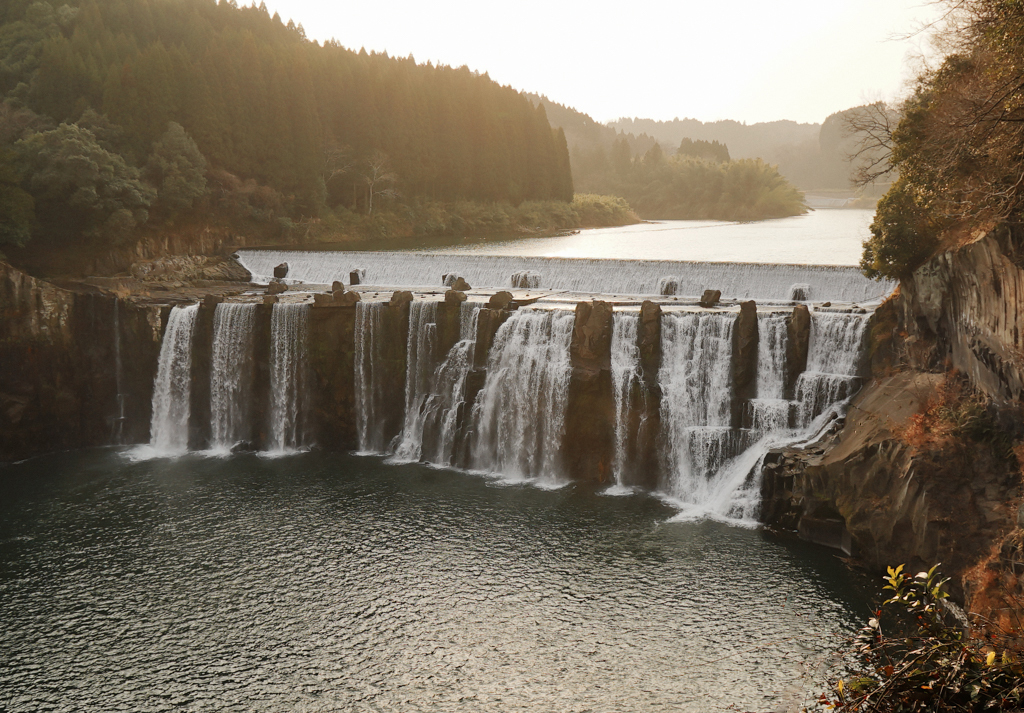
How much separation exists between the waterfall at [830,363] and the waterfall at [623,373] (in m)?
6.27

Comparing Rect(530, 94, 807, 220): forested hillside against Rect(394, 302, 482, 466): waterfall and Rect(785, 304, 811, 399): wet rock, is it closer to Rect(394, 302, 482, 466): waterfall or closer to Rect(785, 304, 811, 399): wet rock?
Rect(394, 302, 482, 466): waterfall

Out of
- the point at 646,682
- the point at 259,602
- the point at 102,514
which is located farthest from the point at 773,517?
the point at 102,514

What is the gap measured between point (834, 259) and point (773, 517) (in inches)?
1230

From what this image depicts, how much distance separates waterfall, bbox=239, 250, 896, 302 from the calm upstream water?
9552 mm

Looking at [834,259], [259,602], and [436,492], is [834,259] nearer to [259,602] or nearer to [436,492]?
[436,492]

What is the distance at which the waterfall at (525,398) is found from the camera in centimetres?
3033

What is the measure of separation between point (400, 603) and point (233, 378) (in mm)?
19355

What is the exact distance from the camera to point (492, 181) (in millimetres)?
90812

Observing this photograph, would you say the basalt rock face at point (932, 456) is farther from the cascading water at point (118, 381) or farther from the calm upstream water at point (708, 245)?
the cascading water at point (118, 381)

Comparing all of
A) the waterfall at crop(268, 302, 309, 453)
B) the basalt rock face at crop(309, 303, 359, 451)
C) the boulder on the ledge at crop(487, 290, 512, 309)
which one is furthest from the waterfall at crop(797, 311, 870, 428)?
the waterfall at crop(268, 302, 309, 453)

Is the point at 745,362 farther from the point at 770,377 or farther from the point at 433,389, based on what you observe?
the point at 433,389

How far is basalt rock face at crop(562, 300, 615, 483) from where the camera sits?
96.4ft

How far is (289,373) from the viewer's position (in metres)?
35.0

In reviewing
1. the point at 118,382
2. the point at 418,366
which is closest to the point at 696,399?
the point at 418,366
